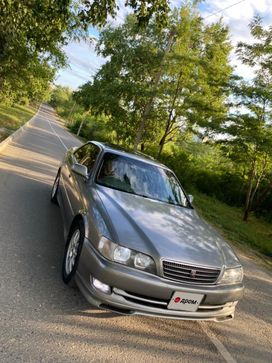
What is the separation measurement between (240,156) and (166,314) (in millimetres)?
11525

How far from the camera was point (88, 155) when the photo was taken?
6230mm

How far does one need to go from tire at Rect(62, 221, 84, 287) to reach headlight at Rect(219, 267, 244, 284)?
4.99 ft

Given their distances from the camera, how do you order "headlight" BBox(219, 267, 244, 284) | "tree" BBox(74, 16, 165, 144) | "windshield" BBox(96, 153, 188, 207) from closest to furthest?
"headlight" BBox(219, 267, 244, 284), "windshield" BBox(96, 153, 188, 207), "tree" BBox(74, 16, 165, 144)

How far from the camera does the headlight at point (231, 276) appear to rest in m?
3.89

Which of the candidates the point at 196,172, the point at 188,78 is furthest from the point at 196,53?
the point at 196,172

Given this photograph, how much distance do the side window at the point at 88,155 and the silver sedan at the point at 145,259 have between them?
70cm

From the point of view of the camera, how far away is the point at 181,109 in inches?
712

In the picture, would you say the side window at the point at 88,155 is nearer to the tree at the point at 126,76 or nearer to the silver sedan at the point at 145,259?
the silver sedan at the point at 145,259

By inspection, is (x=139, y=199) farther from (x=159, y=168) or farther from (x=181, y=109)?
(x=181, y=109)

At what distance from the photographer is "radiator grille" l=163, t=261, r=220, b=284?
11.7ft

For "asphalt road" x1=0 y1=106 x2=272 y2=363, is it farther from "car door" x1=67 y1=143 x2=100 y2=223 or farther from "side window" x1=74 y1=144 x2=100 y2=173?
"side window" x1=74 y1=144 x2=100 y2=173

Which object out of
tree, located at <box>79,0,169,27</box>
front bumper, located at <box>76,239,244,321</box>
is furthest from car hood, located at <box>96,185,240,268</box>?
tree, located at <box>79,0,169,27</box>

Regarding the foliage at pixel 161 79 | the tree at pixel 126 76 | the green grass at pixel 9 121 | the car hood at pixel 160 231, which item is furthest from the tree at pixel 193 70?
the car hood at pixel 160 231

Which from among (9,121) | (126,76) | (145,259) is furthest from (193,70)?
(145,259)
